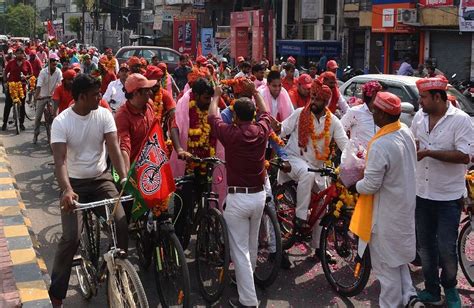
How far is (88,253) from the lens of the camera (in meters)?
5.32

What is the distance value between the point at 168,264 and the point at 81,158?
1085mm

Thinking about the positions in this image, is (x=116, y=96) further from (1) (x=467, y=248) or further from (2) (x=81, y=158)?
(1) (x=467, y=248)

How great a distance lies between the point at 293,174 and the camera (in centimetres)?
614

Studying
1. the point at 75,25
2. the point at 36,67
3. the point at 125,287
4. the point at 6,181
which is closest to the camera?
the point at 125,287

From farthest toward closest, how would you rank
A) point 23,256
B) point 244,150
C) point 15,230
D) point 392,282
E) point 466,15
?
point 466,15
point 15,230
point 23,256
point 244,150
point 392,282

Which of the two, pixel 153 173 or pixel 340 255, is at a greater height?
pixel 153 173

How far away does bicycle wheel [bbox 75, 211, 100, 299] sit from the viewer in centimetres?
507

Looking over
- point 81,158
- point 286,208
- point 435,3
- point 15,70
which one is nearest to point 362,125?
point 286,208

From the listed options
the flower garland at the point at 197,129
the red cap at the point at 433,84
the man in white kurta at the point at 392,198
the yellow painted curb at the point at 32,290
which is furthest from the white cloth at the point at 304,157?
the yellow painted curb at the point at 32,290

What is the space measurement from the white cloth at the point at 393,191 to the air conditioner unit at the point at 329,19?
27.0 metres

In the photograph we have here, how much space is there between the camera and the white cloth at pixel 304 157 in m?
5.98

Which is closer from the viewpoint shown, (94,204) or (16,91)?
(94,204)

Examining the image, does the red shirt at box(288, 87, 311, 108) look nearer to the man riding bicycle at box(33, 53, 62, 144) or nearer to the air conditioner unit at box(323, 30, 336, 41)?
the man riding bicycle at box(33, 53, 62, 144)

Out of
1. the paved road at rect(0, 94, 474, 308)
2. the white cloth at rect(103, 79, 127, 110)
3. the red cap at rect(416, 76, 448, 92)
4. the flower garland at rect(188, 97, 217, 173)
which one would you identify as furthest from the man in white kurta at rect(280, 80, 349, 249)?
the white cloth at rect(103, 79, 127, 110)
